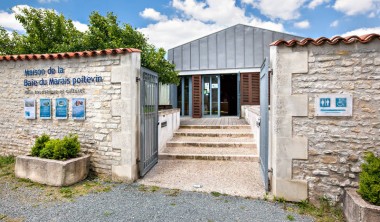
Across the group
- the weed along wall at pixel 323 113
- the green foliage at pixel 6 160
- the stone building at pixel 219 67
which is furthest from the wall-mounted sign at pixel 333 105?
the stone building at pixel 219 67

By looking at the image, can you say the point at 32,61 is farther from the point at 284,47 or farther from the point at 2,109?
the point at 284,47

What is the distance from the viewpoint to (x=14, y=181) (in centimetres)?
444

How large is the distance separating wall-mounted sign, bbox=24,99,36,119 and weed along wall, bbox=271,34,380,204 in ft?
18.3

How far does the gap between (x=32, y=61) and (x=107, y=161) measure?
320 centimetres

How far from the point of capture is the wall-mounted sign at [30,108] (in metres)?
5.25

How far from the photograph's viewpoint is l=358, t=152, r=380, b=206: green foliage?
2.77 m

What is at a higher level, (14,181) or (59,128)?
(59,128)

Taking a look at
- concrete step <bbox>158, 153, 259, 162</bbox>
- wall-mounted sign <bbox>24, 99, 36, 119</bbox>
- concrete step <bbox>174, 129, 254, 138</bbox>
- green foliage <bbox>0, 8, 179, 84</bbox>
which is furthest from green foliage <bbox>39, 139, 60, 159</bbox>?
green foliage <bbox>0, 8, 179, 84</bbox>

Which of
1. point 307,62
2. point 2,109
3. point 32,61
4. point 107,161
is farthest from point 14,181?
point 307,62

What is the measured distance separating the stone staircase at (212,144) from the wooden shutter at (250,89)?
4.44 metres

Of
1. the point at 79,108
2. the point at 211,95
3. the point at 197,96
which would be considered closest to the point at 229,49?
the point at 211,95

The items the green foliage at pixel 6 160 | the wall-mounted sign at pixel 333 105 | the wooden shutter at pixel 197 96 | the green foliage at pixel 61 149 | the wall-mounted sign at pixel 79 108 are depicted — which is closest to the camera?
the wall-mounted sign at pixel 333 105

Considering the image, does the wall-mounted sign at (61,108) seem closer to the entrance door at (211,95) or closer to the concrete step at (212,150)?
the concrete step at (212,150)

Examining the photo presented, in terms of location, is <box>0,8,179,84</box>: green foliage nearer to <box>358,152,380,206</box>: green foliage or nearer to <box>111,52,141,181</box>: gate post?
<box>111,52,141,181</box>: gate post
